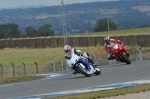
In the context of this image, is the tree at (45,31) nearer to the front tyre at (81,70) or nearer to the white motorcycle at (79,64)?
the white motorcycle at (79,64)

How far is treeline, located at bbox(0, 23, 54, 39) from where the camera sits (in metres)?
119

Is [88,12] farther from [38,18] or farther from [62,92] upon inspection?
[62,92]

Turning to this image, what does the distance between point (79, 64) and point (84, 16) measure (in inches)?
5489

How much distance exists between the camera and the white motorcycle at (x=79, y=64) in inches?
866

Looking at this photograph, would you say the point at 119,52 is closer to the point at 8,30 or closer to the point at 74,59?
the point at 74,59

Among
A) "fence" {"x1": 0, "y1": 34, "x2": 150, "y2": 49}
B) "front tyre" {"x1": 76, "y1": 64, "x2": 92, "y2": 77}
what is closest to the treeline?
"fence" {"x1": 0, "y1": 34, "x2": 150, "y2": 49}

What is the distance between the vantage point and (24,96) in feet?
56.7

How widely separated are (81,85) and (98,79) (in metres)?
1.79

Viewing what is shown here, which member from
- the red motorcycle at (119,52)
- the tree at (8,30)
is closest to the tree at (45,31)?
the tree at (8,30)

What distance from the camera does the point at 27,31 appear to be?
121m

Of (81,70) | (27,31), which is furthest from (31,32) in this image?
(81,70)

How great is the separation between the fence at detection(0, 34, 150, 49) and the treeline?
29.5 metres

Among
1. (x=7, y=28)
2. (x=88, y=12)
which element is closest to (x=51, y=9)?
(x=88, y=12)

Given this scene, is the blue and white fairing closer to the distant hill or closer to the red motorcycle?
the red motorcycle
